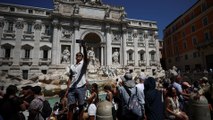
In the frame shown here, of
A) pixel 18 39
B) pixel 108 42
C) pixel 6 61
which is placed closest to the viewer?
pixel 6 61

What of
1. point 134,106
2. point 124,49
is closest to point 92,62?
point 124,49

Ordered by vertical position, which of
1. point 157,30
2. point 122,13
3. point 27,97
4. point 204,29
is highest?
point 122,13

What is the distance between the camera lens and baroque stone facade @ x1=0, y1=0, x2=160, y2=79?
22.6 meters

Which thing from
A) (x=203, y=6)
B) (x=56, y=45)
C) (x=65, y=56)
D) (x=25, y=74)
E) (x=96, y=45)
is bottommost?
(x=25, y=74)

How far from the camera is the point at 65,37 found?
25.0m

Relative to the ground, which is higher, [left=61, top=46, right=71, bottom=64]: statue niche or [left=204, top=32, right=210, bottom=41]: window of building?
[left=204, top=32, right=210, bottom=41]: window of building

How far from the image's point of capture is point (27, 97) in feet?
11.3

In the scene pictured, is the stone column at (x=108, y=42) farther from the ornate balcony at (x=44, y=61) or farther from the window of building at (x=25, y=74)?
the window of building at (x=25, y=74)

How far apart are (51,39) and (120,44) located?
13090 millimetres

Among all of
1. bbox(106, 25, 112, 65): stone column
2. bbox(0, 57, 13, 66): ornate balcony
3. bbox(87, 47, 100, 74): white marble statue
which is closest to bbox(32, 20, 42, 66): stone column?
bbox(0, 57, 13, 66): ornate balcony

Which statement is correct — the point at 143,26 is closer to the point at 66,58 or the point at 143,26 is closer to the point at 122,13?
the point at 122,13

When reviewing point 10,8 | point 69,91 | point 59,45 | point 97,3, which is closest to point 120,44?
point 97,3

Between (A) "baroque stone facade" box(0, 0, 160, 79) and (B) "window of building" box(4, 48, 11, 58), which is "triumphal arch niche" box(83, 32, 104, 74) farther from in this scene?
(B) "window of building" box(4, 48, 11, 58)

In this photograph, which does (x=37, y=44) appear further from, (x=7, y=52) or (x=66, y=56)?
(x=66, y=56)
